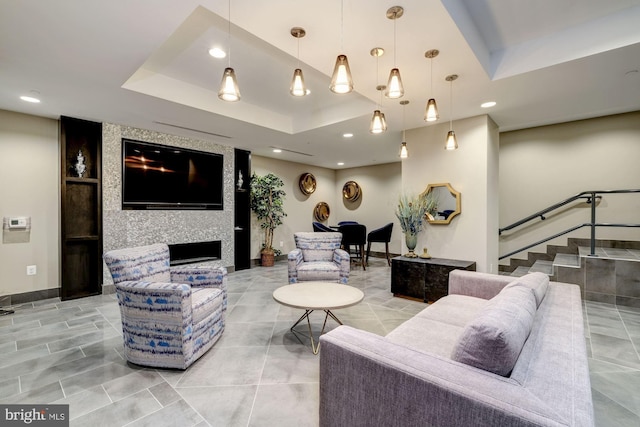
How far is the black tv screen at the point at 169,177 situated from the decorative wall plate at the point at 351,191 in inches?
153

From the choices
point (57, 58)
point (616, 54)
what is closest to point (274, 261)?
point (57, 58)

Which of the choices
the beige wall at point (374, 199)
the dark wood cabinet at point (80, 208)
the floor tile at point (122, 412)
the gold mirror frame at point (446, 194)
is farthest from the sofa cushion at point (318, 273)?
the beige wall at point (374, 199)

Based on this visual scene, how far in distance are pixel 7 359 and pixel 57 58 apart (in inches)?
98.0

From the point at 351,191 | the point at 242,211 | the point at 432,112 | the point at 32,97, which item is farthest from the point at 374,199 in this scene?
the point at 32,97

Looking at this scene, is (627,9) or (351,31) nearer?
(351,31)

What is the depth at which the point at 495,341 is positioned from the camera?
104 cm

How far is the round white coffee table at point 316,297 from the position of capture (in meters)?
2.30

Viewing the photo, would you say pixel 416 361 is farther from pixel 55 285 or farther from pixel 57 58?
pixel 55 285

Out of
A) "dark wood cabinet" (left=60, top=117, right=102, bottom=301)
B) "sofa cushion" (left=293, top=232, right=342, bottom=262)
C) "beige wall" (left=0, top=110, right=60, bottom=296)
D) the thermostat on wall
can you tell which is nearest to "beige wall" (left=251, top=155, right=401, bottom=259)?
"sofa cushion" (left=293, top=232, right=342, bottom=262)

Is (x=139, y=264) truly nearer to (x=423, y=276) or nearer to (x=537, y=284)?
(x=537, y=284)

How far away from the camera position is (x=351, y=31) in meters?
2.05

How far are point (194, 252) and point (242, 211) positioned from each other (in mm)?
1238

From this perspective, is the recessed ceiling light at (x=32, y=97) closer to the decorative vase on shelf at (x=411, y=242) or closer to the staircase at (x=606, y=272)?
the decorative vase on shelf at (x=411, y=242)

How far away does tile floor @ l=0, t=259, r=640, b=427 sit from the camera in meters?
1.70
